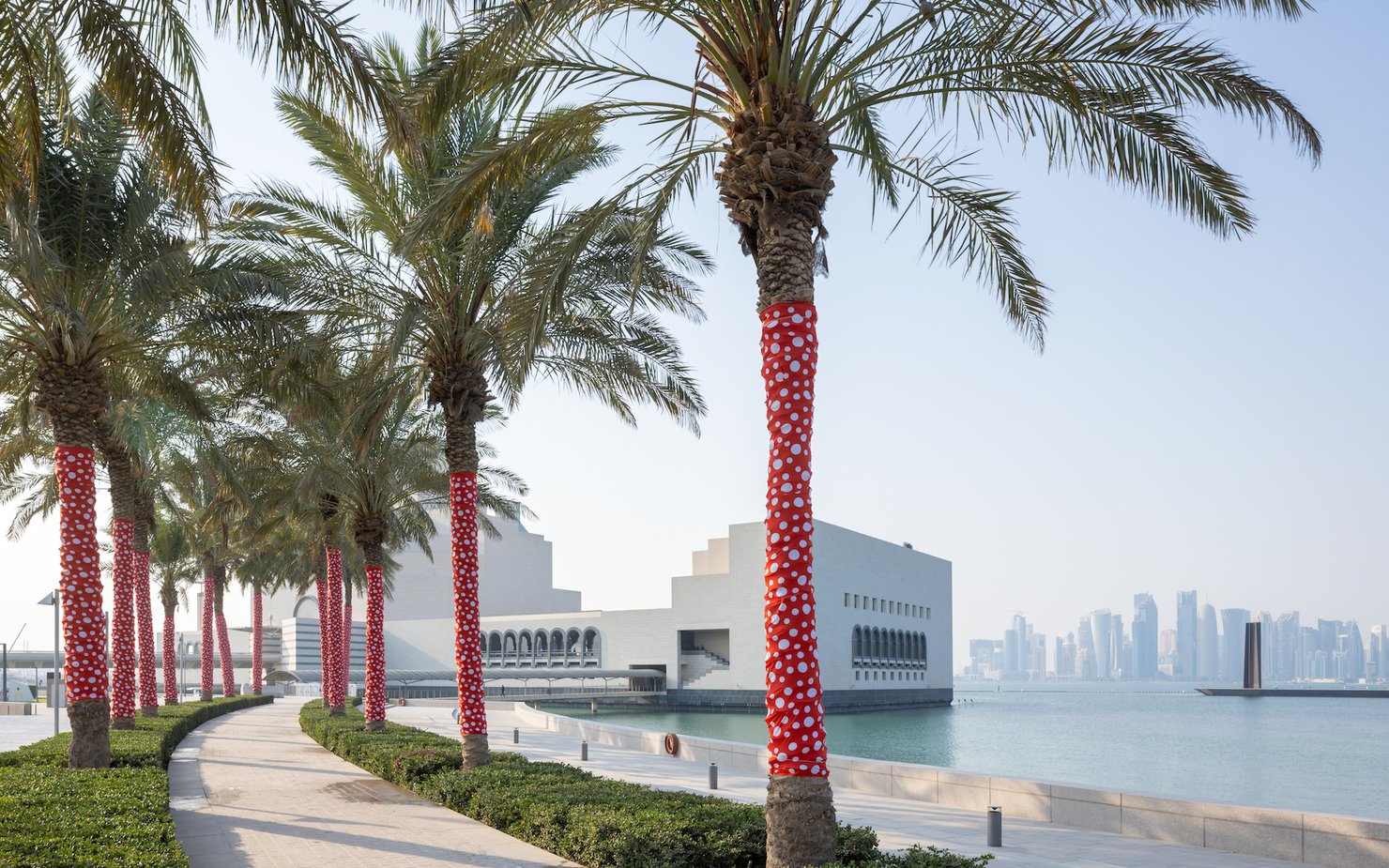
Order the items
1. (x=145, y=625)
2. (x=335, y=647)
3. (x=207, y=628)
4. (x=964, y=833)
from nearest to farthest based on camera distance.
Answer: (x=964, y=833) < (x=145, y=625) < (x=335, y=647) < (x=207, y=628)

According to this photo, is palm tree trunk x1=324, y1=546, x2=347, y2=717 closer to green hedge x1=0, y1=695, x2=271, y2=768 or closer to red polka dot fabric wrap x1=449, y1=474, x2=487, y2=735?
green hedge x1=0, y1=695, x2=271, y2=768

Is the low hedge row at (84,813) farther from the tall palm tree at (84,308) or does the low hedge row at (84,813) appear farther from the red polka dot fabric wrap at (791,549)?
the red polka dot fabric wrap at (791,549)

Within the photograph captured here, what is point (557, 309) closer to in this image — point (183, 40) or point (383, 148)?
point (383, 148)

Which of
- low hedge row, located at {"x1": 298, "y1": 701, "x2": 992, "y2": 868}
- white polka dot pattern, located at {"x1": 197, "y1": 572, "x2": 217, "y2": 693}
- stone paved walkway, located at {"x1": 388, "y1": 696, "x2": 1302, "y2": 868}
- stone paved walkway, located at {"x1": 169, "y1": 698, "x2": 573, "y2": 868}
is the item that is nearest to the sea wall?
stone paved walkway, located at {"x1": 388, "y1": 696, "x2": 1302, "y2": 868}

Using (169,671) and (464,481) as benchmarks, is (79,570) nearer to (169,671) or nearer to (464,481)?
(464,481)

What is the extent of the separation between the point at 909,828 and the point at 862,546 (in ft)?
220

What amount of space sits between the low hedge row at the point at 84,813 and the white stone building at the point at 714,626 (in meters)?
54.7

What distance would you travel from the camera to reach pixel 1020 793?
15523 mm

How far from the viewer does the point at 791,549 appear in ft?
31.3

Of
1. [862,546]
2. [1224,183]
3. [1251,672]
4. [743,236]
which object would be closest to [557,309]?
[743,236]

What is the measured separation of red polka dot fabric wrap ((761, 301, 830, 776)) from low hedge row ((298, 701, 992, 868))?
109 centimetres

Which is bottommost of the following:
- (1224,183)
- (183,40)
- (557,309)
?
(557,309)

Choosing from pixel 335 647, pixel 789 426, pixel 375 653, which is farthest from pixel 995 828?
pixel 335 647

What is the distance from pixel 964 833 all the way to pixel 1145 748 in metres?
46.3
